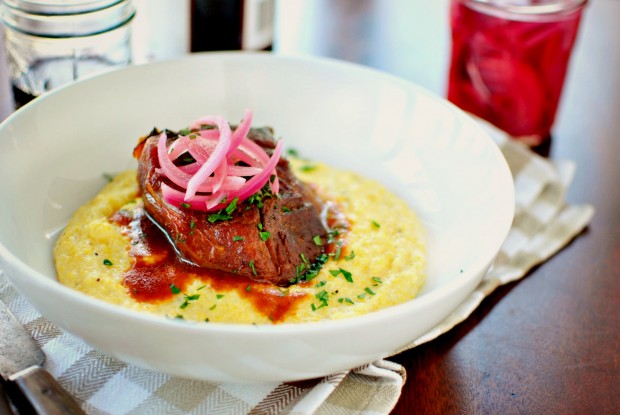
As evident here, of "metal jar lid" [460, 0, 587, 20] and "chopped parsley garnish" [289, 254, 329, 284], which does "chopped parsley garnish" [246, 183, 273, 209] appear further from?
"metal jar lid" [460, 0, 587, 20]

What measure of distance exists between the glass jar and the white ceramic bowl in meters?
0.39

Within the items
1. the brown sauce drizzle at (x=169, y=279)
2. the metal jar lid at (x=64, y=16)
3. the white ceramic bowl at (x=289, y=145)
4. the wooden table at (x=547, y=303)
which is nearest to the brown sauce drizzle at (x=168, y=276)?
the brown sauce drizzle at (x=169, y=279)

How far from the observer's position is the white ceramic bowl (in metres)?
2.19

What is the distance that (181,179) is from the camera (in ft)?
9.60

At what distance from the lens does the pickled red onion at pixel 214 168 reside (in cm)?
288

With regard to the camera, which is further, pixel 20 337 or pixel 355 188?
pixel 355 188

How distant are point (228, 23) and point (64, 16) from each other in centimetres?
109

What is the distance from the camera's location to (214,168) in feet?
9.39

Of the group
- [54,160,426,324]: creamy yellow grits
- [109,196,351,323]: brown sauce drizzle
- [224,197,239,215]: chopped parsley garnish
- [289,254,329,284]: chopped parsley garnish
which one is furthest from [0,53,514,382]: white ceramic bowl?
[224,197,239,215]: chopped parsley garnish

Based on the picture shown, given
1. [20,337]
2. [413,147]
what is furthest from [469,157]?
[20,337]

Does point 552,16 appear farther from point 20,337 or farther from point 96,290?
point 20,337

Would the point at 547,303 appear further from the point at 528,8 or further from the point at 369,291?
the point at 528,8

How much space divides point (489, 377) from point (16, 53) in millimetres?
2961

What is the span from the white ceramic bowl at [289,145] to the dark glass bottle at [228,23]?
2.07ft
